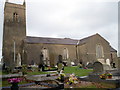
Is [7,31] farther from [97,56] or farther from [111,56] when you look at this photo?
[111,56]

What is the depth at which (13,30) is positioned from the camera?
3000 centimetres

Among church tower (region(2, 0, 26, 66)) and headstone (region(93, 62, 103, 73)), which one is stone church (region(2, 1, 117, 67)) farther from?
headstone (region(93, 62, 103, 73))

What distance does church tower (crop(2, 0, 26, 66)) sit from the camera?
28.2 metres

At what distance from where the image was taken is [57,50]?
33.0 meters

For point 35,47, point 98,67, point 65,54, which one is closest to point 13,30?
point 35,47

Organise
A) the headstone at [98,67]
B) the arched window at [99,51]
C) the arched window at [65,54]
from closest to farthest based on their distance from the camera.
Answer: the headstone at [98,67] < the arched window at [65,54] < the arched window at [99,51]

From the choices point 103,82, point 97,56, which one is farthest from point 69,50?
point 103,82

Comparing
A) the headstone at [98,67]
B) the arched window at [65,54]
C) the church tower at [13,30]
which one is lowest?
the headstone at [98,67]

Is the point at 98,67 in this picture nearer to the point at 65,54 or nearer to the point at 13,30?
the point at 65,54

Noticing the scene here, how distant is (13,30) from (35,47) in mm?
6719

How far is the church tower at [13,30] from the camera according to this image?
28.2 metres

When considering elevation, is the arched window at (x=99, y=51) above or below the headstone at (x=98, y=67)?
above

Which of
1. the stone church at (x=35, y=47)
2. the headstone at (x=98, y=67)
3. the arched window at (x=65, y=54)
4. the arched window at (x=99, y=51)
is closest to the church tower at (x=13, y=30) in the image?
the stone church at (x=35, y=47)

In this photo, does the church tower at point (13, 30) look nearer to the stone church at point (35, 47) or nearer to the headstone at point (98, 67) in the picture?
the stone church at point (35, 47)
